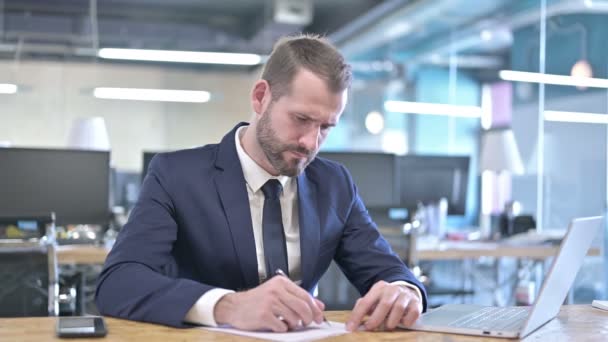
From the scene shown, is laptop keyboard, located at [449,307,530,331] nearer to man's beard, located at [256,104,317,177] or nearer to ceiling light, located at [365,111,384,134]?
man's beard, located at [256,104,317,177]

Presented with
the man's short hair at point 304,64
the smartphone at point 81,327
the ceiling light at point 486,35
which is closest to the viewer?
the smartphone at point 81,327

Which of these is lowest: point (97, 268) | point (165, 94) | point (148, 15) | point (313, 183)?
point (97, 268)

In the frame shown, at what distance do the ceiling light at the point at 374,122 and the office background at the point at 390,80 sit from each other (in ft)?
0.09

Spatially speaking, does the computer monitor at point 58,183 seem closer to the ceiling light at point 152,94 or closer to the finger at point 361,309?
the finger at point 361,309

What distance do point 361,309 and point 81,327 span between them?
1.75ft

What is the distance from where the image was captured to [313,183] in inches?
79.0

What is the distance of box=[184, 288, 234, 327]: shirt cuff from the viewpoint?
1479 mm

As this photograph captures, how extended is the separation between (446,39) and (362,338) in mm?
8113

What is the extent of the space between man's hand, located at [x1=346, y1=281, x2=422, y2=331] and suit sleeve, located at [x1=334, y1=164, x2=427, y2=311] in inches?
16.0

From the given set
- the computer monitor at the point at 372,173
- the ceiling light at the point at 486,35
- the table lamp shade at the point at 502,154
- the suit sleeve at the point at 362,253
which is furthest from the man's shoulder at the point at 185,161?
the ceiling light at the point at 486,35

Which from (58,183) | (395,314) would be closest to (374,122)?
(58,183)

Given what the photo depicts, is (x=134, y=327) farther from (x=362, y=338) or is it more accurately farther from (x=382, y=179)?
(x=382, y=179)

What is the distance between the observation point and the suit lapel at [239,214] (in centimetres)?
181

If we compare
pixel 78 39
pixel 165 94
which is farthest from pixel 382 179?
pixel 165 94
